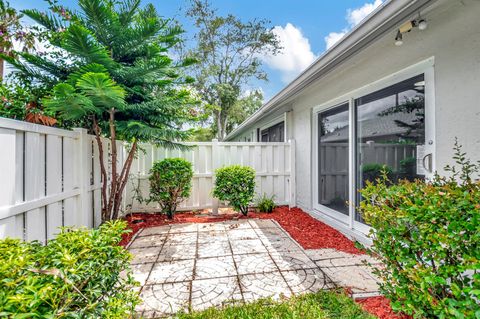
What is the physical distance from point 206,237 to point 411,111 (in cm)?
329

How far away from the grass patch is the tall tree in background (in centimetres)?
1639

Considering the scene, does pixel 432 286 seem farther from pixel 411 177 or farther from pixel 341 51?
pixel 341 51

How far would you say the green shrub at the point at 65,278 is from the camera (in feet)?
3.14

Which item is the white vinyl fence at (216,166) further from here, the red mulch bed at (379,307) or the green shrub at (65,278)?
the green shrub at (65,278)

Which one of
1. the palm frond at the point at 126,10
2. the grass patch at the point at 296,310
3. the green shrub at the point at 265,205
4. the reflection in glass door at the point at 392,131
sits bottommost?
the grass patch at the point at 296,310

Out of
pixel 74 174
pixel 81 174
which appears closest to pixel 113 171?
pixel 81 174

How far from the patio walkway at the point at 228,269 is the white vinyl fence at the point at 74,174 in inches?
41.2

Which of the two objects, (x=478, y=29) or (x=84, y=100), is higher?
(x=478, y=29)

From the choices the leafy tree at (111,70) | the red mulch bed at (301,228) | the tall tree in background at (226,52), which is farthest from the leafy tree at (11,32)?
the tall tree in background at (226,52)

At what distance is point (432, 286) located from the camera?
1536mm

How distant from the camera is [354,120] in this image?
389 cm

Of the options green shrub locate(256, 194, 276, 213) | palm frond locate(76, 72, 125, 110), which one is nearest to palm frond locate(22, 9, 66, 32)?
palm frond locate(76, 72, 125, 110)

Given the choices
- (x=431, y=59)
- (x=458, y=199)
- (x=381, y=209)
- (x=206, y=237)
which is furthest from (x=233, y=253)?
(x=431, y=59)

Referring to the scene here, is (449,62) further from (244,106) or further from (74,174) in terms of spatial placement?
(244,106)
